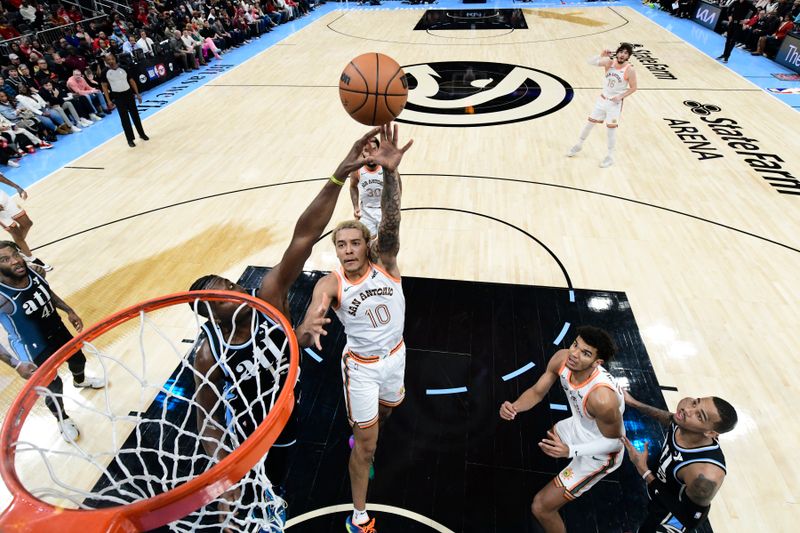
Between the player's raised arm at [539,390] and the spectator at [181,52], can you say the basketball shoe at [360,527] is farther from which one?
the spectator at [181,52]

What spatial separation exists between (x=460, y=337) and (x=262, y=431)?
3060mm

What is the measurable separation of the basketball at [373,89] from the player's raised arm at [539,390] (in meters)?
2.49

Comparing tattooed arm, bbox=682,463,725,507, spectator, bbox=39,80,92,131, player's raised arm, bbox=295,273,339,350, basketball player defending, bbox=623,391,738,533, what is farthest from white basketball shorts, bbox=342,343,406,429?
spectator, bbox=39,80,92,131

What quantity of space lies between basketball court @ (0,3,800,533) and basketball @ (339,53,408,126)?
6.32 ft

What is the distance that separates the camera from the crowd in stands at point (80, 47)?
9.25 m

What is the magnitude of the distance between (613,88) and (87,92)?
10784mm

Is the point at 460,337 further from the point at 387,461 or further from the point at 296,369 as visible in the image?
the point at 296,369

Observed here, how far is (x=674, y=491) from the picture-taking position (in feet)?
8.26

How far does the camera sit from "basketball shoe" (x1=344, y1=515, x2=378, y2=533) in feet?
9.81

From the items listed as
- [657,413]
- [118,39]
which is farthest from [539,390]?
[118,39]

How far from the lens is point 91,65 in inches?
452

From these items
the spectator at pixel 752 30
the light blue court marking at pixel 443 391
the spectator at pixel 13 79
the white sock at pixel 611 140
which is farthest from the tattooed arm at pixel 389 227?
the spectator at pixel 752 30

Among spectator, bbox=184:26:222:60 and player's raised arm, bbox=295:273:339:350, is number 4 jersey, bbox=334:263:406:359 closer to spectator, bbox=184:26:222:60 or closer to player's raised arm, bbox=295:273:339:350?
player's raised arm, bbox=295:273:339:350

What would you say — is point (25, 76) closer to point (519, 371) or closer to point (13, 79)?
point (13, 79)
